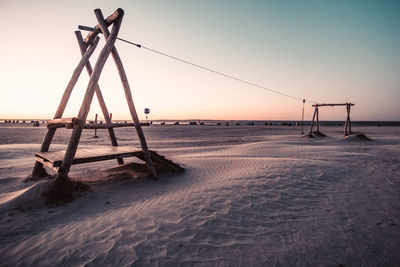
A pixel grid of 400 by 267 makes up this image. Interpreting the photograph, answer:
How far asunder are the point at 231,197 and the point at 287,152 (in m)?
8.26

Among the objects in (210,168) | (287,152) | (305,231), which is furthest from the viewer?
(287,152)

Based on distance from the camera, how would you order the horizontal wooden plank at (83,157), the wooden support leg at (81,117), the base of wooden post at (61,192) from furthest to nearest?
the horizontal wooden plank at (83,157), the wooden support leg at (81,117), the base of wooden post at (61,192)

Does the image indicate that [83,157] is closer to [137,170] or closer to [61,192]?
[61,192]

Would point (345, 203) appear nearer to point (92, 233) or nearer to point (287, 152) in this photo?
point (92, 233)

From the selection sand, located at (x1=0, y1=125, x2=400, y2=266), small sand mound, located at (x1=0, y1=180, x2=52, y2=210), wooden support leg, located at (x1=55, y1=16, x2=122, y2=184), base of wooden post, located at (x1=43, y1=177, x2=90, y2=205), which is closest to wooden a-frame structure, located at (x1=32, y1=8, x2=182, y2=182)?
wooden support leg, located at (x1=55, y1=16, x2=122, y2=184)

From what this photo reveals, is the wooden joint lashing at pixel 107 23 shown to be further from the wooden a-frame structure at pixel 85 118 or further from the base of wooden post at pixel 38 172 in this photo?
the base of wooden post at pixel 38 172

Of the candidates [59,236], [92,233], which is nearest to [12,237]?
[59,236]

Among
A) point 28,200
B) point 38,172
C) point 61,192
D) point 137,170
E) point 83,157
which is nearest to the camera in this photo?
point 28,200

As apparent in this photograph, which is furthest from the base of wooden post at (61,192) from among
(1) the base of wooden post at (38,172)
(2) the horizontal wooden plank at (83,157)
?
(1) the base of wooden post at (38,172)

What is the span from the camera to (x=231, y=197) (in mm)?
4312

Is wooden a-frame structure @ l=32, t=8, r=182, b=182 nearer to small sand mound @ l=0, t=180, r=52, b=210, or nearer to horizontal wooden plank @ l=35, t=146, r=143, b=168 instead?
horizontal wooden plank @ l=35, t=146, r=143, b=168

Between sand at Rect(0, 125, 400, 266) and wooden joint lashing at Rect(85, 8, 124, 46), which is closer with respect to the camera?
sand at Rect(0, 125, 400, 266)

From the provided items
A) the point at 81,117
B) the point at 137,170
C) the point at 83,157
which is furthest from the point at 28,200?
the point at 137,170

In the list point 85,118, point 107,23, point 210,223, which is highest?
point 107,23
